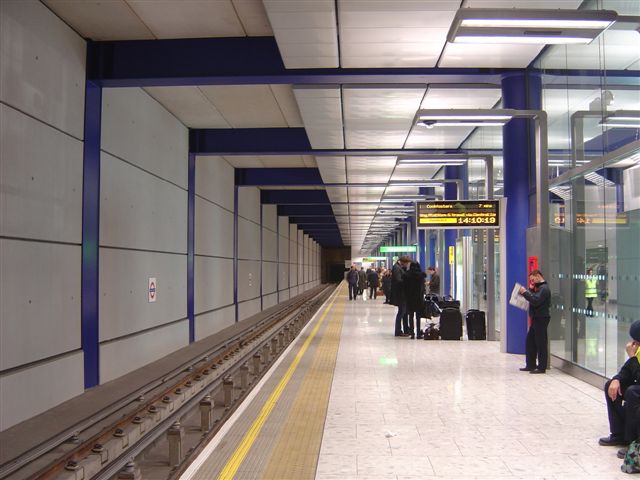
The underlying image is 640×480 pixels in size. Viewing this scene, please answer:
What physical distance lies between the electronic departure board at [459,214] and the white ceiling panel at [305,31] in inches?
153

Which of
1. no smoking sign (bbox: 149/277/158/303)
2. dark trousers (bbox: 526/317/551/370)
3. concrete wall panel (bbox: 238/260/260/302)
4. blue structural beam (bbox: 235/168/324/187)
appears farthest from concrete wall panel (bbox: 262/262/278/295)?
dark trousers (bbox: 526/317/551/370)

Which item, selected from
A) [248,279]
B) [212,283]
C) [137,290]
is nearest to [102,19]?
[137,290]

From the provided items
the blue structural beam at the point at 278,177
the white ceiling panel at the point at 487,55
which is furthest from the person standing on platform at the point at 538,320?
the blue structural beam at the point at 278,177

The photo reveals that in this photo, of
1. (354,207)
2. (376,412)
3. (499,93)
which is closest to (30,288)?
(376,412)

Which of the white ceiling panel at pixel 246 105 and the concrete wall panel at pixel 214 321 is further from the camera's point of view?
the concrete wall panel at pixel 214 321

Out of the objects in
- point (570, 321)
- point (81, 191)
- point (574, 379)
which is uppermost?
point (81, 191)

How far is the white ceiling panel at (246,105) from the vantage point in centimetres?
1183

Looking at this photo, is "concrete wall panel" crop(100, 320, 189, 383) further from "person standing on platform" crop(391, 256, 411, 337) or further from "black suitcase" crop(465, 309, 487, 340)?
"black suitcase" crop(465, 309, 487, 340)

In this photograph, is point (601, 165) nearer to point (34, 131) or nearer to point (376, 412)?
point (376, 412)

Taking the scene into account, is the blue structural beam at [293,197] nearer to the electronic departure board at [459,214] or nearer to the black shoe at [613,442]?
the electronic departure board at [459,214]

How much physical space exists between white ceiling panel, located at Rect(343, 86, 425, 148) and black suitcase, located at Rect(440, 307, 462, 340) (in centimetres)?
395

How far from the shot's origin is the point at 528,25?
6410 millimetres

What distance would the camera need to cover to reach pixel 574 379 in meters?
9.12

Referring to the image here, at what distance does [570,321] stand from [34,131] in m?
7.21
